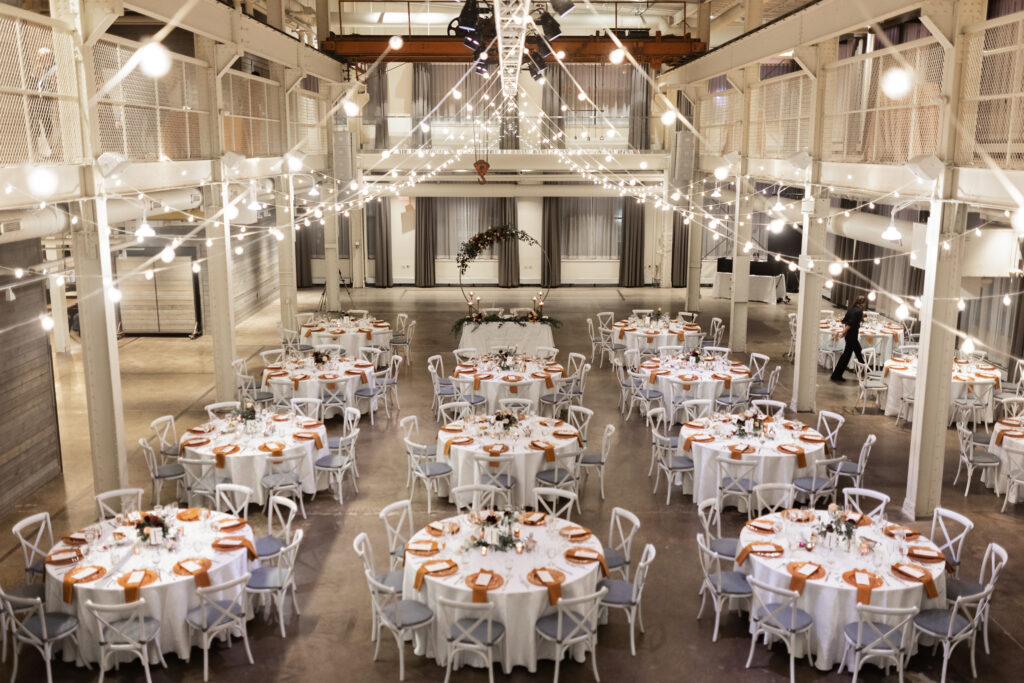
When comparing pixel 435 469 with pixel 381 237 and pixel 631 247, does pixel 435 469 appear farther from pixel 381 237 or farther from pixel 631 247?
pixel 631 247

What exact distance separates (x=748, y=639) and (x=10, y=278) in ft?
28.4

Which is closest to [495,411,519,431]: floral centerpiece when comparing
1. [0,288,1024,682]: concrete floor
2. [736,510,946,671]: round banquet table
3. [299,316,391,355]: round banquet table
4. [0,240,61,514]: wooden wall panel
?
[0,288,1024,682]: concrete floor

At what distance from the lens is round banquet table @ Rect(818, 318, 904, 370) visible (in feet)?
53.5

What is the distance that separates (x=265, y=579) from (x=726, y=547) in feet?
13.0

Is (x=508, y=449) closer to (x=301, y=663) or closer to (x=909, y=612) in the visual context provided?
(x=301, y=663)

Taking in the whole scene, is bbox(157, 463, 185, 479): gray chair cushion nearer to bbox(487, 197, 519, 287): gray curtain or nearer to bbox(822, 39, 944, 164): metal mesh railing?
bbox(822, 39, 944, 164): metal mesh railing

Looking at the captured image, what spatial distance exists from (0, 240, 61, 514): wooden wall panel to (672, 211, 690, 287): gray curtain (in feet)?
61.2

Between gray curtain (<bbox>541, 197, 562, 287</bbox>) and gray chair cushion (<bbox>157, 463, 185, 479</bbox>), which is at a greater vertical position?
gray curtain (<bbox>541, 197, 562, 287</bbox>)

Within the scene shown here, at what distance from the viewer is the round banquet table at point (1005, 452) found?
10.1m

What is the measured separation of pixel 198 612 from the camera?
694cm

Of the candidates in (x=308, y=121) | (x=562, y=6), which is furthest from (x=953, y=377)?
(x=308, y=121)

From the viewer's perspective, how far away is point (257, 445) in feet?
32.6

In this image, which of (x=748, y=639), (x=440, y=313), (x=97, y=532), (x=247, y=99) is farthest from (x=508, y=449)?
(x=440, y=313)

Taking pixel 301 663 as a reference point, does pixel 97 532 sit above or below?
above
